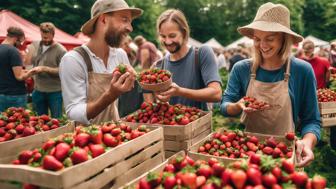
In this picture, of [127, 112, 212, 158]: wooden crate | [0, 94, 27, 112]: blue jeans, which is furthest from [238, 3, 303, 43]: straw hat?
[0, 94, 27, 112]: blue jeans

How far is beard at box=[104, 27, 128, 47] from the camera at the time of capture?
10.2 feet

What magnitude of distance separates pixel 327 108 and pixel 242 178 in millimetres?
4608

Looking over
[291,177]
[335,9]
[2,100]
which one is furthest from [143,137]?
[335,9]

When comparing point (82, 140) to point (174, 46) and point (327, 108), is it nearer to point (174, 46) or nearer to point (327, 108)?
point (174, 46)

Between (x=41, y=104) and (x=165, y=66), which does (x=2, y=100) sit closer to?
(x=41, y=104)

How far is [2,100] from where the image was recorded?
20.1 feet

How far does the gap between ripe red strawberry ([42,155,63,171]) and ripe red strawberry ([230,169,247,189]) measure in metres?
0.85

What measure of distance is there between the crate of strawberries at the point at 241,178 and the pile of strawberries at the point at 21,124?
117 centimetres

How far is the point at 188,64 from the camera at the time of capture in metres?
3.67

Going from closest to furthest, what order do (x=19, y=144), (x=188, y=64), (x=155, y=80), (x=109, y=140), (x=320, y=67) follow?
(x=109, y=140) → (x=19, y=144) → (x=155, y=80) → (x=188, y=64) → (x=320, y=67)

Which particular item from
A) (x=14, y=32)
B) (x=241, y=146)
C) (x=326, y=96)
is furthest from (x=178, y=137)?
(x=14, y=32)

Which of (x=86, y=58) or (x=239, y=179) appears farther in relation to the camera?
(x=86, y=58)

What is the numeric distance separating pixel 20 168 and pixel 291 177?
1360 millimetres

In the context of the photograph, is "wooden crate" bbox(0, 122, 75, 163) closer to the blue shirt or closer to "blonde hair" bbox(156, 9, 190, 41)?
"blonde hair" bbox(156, 9, 190, 41)
